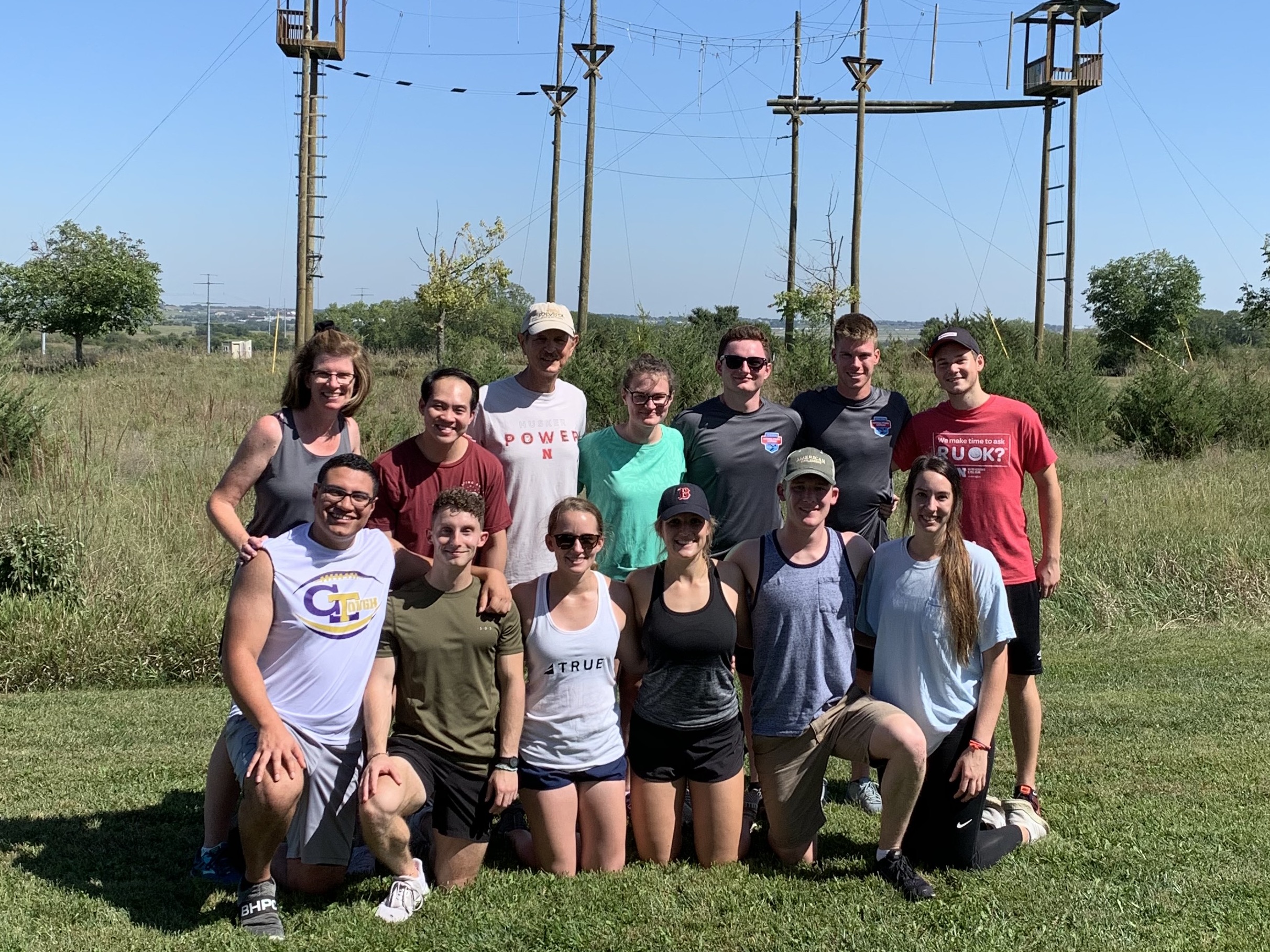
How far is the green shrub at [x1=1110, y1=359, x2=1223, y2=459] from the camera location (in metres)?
21.0

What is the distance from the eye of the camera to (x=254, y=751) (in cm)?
410

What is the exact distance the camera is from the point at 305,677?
13.6 ft

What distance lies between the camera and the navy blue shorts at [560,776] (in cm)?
449

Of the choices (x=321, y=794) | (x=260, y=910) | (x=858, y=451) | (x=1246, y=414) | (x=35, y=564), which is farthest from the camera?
(x=1246, y=414)

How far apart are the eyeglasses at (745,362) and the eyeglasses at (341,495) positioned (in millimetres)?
1905

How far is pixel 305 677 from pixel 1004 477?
2937mm

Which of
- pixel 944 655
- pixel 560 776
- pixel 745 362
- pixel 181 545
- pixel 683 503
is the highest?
pixel 745 362

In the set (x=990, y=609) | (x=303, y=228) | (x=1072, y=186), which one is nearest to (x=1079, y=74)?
(x=1072, y=186)

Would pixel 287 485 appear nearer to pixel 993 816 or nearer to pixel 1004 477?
pixel 1004 477

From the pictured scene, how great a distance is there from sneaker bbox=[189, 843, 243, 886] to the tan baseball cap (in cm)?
243

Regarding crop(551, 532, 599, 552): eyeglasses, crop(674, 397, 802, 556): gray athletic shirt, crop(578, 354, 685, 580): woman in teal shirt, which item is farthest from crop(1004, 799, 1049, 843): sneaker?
crop(551, 532, 599, 552): eyeglasses

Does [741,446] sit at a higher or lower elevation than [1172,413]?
lower

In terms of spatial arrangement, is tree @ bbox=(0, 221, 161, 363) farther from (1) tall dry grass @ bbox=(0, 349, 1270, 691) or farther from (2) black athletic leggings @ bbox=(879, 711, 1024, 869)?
(2) black athletic leggings @ bbox=(879, 711, 1024, 869)

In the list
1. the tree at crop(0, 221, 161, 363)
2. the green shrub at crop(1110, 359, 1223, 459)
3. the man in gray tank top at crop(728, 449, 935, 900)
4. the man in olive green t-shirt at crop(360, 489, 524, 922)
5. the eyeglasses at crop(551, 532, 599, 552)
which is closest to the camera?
the man in olive green t-shirt at crop(360, 489, 524, 922)
